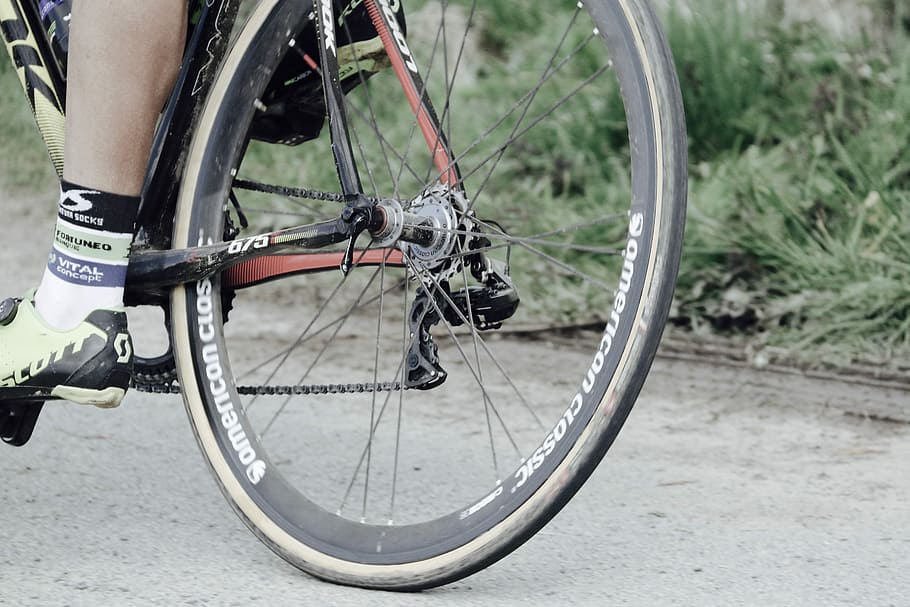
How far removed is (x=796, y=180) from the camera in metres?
4.64

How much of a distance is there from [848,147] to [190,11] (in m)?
2.86

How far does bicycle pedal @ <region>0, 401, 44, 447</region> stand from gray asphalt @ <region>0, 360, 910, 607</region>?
193 mm

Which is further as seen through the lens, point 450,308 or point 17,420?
point 17,420

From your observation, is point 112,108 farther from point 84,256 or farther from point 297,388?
point 297,388

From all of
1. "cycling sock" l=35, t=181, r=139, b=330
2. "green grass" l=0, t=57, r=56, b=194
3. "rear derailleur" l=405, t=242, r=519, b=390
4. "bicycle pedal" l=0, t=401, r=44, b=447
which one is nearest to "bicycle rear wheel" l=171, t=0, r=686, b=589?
"rear derailleur" l=405, t=242, r=519, b=390

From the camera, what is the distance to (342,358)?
4.03m

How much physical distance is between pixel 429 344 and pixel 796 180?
2.72 m

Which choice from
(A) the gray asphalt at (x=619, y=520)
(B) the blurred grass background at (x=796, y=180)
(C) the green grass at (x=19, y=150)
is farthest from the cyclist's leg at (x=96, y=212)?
(C) the green grass at (x=19, y=150)

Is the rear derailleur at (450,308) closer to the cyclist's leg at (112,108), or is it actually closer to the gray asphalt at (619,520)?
the gray asphalt at (619,520)

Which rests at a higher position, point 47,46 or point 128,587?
point 47,46

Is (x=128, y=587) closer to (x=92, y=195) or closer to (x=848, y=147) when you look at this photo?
(x=92, y=195)

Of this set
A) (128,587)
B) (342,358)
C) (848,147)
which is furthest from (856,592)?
(848,147)

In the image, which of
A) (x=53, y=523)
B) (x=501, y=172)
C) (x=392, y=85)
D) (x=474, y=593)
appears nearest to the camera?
(x=474, y=593)

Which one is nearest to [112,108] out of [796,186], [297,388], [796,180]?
[297,388]
